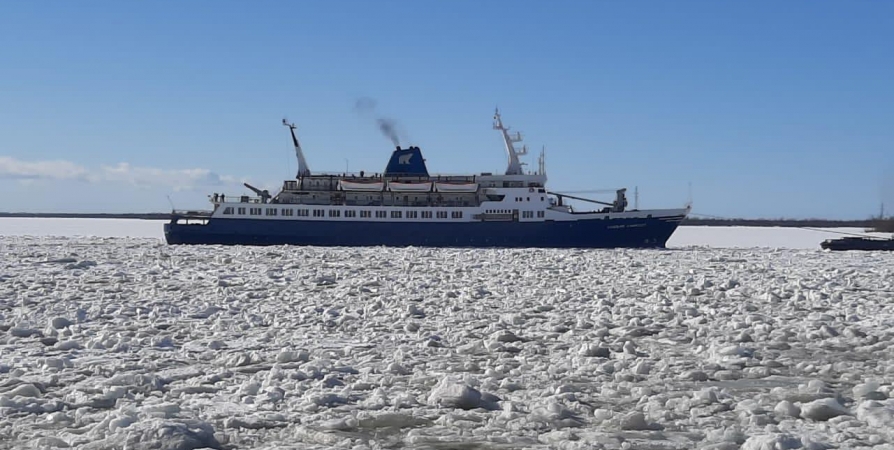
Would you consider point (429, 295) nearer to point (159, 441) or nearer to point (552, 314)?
point (552, 314)

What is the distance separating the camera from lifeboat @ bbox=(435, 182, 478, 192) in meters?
43.0

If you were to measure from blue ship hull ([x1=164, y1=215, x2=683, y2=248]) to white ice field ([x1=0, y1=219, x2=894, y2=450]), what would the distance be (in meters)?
26.4

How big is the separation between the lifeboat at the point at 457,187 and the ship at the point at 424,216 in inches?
2.1

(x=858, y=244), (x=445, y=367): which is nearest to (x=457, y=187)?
(x=858, y=244)

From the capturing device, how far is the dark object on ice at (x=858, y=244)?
3634cm

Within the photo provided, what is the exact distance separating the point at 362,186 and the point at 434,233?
17.8ft

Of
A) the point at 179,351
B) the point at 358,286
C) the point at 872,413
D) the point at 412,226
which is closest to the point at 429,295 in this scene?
the point at 358,286

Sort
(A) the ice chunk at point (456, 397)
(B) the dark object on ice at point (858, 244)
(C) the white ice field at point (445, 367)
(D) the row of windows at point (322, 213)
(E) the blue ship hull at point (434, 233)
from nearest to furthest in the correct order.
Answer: (C) the white ice field at point (445, 367), (A) the ice chunk at point (456, 397), (B) the dark object on ice at point (858, 244), (E) the blue ship hull at point (434, 233), (D) the row of windows at point (322, 213)

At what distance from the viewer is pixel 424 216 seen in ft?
140

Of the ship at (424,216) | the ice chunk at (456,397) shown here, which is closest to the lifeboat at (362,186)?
the ship at (424,216)

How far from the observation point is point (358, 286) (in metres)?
13.9

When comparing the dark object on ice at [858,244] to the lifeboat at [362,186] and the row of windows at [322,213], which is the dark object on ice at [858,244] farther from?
the lifeboat at [362,186]

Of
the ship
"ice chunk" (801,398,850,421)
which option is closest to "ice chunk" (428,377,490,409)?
"ice chunk" (801,398,850,421)

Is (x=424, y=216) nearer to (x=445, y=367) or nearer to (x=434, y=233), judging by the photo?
(x=434, y=233)
